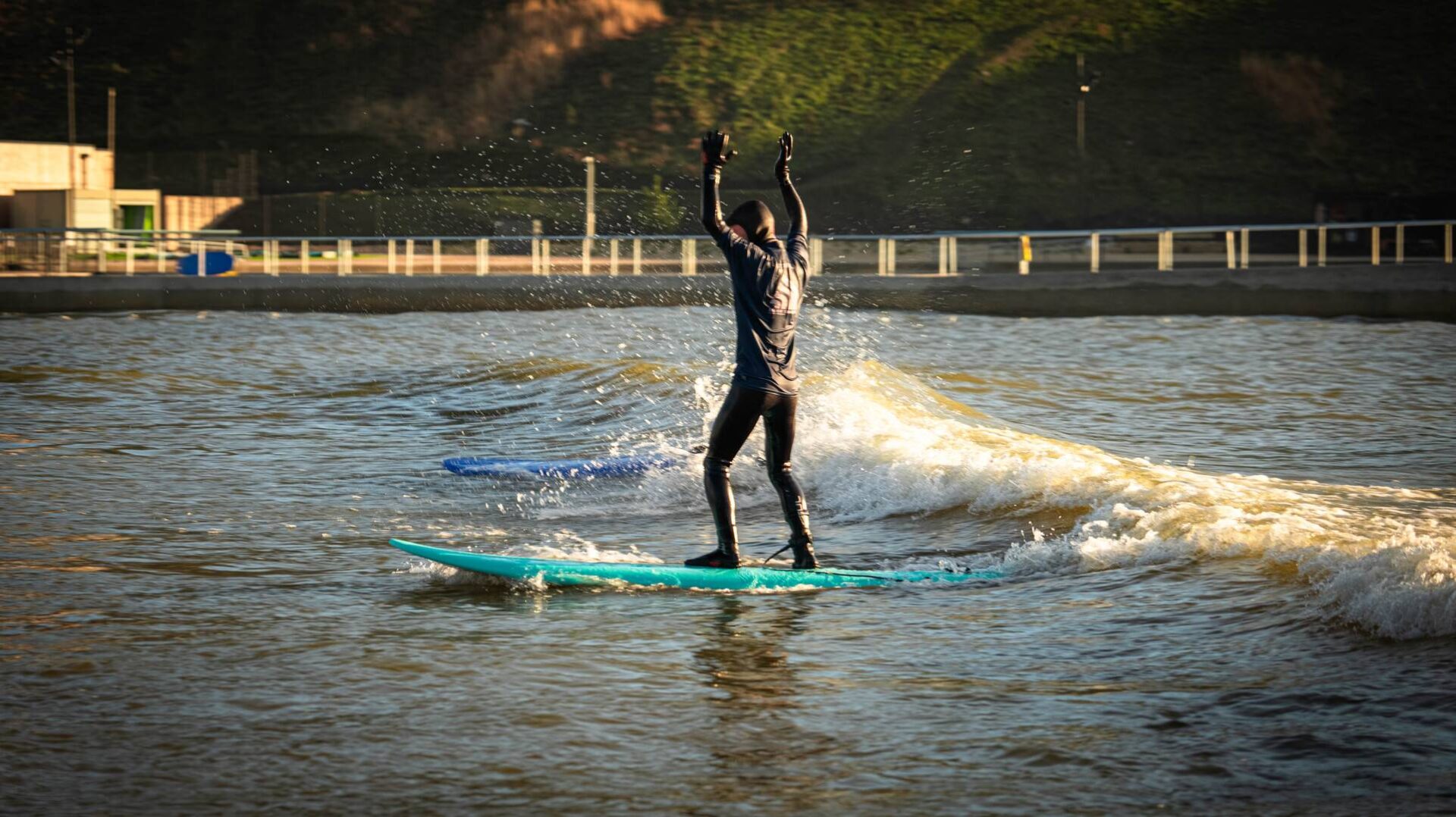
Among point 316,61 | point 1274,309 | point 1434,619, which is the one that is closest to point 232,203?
point 316,61

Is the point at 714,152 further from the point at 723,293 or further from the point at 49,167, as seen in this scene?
the point at 49,167

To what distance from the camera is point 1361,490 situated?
1024 cm

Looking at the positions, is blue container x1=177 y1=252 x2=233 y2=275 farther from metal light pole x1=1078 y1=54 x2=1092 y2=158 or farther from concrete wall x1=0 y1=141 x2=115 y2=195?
metal light pole x1=1078 y1=54 x2=1092 y2=158

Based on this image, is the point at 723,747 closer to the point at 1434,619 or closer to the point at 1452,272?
the point at 1434,619

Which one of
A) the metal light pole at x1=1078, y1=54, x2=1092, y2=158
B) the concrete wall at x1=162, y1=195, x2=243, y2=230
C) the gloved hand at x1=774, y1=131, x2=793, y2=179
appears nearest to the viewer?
the gloved hand at x1=774, y1=131, x2=793, y2=179

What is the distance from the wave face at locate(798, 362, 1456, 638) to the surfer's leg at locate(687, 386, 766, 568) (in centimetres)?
147

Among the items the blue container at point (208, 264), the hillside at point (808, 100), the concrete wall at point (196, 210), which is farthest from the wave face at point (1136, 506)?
the hillside at point (808, 100)

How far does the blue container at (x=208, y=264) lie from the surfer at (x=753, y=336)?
2783cm

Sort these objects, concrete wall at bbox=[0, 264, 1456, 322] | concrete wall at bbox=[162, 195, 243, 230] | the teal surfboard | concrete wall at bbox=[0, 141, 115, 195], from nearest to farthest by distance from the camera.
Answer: the teal surfboard < concrete wall at bbox=[0, 264, 1456, 322] < concrete wall at bbox=[0, 141, 115, 195] < concrete wall at bbox=[162, 195, 243, 230]

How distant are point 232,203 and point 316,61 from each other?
89.8ft

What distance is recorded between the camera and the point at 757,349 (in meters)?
7.54

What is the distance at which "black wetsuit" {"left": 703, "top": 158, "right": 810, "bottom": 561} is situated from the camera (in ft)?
24.6

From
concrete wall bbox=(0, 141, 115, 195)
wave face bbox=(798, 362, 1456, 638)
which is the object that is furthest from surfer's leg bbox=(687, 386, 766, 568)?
concrete wall bbox=(0, 141, 115, 195)

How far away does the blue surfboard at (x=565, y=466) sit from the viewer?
11633mm
